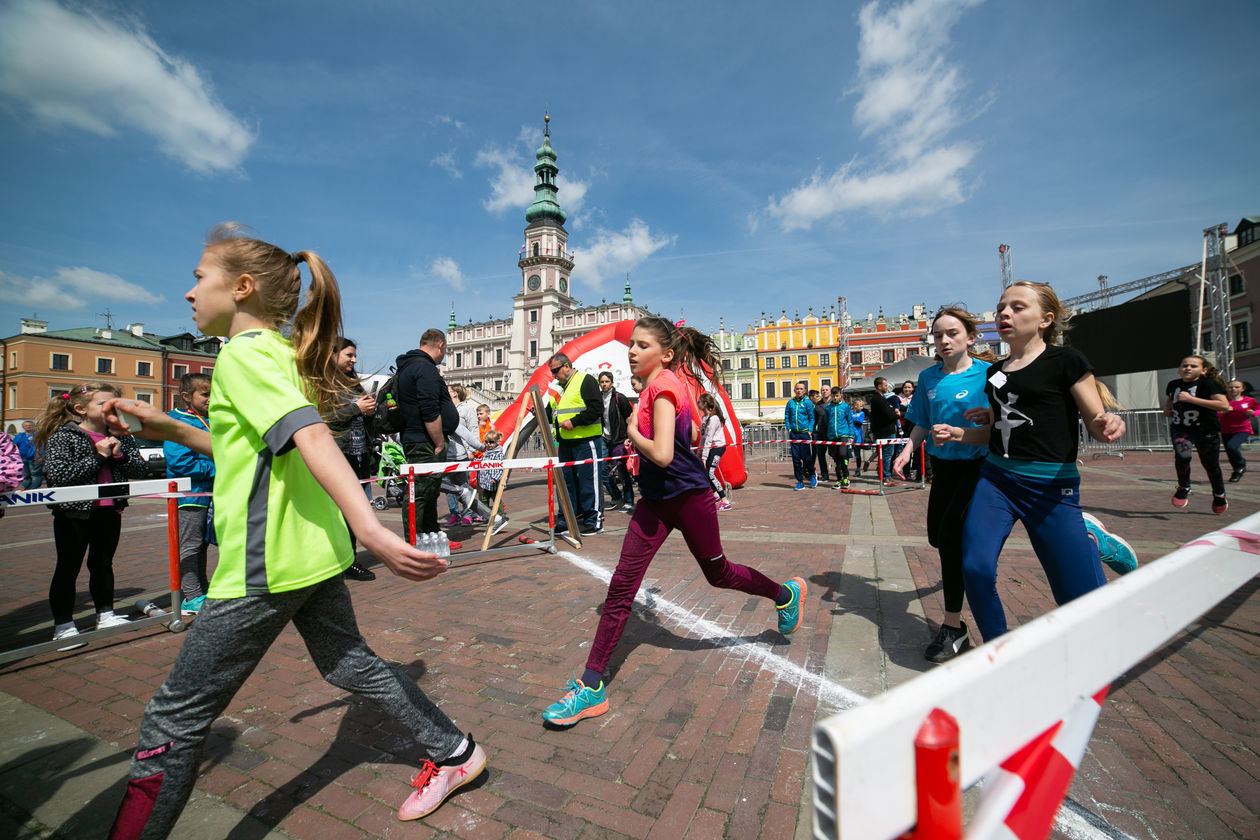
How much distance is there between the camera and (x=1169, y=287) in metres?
27.3

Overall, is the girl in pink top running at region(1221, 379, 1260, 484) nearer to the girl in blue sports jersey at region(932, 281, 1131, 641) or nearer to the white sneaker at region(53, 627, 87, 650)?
the girl in blue sports jersey at region(932, 281, 1131, 641)

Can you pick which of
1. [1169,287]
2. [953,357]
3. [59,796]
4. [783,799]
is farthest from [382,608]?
[1169,287]

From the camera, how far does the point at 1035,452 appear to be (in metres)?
2.51

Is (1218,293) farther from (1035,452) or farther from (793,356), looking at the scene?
(793,356)

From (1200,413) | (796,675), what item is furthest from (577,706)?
(1200,413)

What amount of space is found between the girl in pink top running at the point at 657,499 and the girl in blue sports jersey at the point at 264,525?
89cm

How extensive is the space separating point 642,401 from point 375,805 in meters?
1.89

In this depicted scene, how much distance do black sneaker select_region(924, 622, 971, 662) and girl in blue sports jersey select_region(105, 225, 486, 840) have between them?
→ 101 inches

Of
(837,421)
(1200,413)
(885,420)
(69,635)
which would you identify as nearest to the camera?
(69,635)

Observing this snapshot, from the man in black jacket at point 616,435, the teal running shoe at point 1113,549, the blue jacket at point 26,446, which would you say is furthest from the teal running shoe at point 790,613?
the blue jacket at point 26,446

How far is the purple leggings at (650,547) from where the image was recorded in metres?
2.62

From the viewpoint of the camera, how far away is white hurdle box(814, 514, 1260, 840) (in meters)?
0.62

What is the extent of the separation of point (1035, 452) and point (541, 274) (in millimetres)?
→ 82296

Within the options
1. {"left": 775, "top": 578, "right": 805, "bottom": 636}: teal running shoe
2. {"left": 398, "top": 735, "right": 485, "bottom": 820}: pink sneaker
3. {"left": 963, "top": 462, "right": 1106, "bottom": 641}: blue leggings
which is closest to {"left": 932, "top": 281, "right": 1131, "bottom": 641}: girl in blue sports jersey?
{"left": 963, "top": 462, "right": 1106, "bottom": 641}: blue leggings
